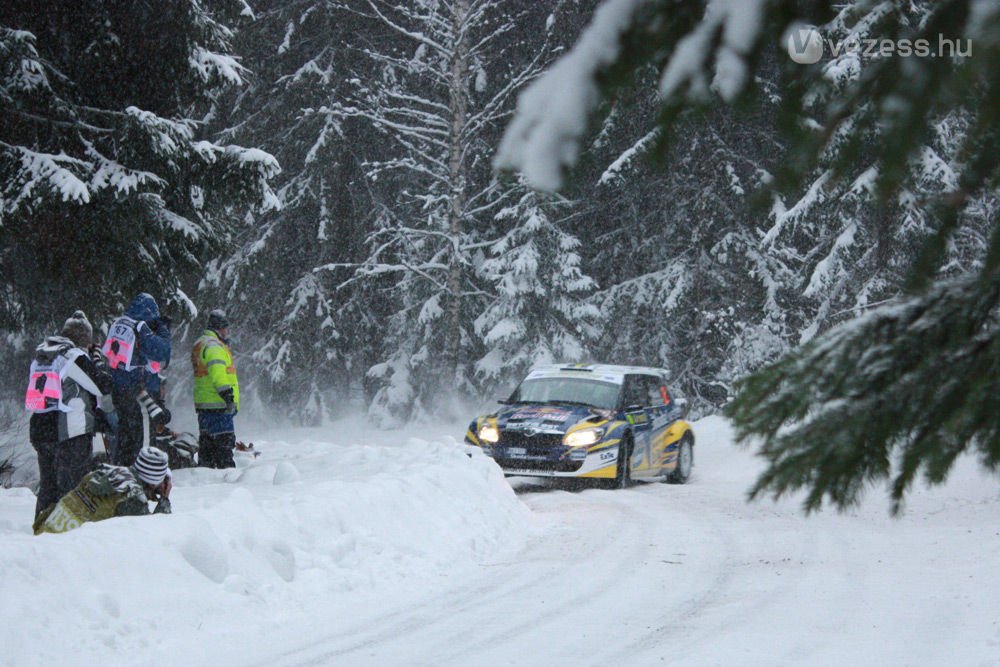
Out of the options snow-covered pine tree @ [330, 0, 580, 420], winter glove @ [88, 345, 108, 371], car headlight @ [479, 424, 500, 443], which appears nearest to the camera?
winter glove @ [88, 345, 108, 371]

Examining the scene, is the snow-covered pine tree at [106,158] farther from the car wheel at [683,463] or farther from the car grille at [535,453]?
the car wheel at [683,463]

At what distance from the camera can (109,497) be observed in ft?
23.6

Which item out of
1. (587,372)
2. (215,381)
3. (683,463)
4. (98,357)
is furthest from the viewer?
(683,463)

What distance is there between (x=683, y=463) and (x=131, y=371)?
8.53 metres

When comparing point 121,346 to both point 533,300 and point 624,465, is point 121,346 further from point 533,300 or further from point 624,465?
point 533,300

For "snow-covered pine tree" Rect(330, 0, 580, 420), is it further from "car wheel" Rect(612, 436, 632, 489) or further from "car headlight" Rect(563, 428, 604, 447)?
"car headlight" Rect(563, 428, 604, 447)

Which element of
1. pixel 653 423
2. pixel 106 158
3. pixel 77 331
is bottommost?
pixel 653 423

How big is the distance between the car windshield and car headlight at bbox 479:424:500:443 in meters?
1.32

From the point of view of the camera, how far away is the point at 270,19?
30.6 m

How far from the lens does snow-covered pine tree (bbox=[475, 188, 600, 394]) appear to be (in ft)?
87.5

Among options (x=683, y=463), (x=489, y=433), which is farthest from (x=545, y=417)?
(x=683, y=463)

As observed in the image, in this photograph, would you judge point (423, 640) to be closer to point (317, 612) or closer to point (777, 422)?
point (317, 612)

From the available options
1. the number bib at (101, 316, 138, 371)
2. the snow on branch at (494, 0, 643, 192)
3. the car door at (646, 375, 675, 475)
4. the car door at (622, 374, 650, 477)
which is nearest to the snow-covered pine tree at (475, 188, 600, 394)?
the car door at (646, 375, 675, 475)

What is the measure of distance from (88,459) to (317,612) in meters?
3.16
